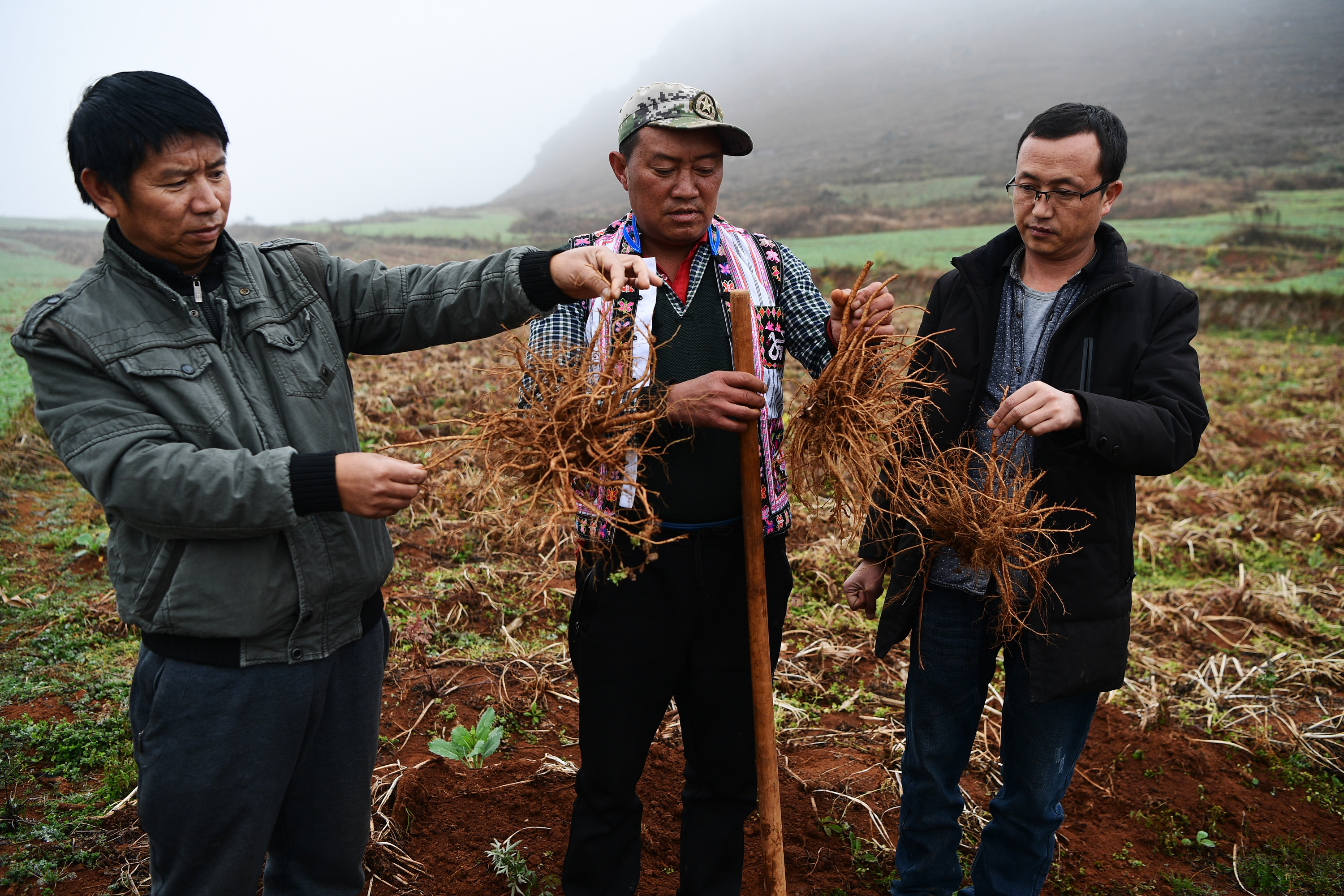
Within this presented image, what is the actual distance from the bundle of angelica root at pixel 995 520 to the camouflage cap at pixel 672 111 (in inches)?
39.3

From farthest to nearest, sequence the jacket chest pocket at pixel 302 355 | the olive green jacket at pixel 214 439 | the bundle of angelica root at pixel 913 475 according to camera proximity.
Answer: the bundle of angelica root at pixel 913 475, the jacket chest pocket at pixel 302 355, the olive green jacket at pixel 214 439

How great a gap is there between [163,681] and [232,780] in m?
0.24

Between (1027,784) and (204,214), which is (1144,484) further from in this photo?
(204,214)

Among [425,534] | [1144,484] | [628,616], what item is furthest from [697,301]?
[1144,484]

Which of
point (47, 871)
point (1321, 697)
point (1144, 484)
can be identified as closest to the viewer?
point (47, 871)

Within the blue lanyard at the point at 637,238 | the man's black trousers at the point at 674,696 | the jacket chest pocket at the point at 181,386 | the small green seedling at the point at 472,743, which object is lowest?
Answer: the small green seedling at the point at 472,743

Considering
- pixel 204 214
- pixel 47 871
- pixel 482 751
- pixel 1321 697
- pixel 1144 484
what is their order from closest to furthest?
1. pixel 204 214
2. pixel 47 871
3. pixel 482 751
4. pixel 1321 697
5. pixel 1144 484

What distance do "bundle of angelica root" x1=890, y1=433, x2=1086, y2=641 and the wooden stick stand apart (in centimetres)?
40

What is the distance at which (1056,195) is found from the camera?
6.22 feet

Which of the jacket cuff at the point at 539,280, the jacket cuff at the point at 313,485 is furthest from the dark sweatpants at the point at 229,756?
the jacket cuff at the point at 539,280

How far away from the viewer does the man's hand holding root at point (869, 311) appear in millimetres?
1945

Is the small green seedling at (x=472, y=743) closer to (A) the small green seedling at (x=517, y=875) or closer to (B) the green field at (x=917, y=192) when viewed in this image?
(A) the small green seedling at (x=517, y=875)

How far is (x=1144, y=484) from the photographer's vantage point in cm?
633

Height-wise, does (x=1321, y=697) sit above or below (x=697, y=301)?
below
